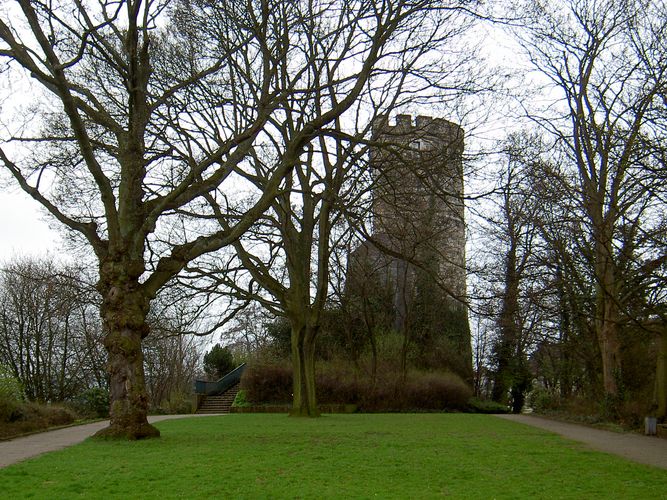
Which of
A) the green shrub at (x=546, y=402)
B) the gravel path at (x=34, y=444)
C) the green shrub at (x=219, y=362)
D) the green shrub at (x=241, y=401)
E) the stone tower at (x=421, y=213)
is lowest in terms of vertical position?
the green shrub at (x=546, y=402)

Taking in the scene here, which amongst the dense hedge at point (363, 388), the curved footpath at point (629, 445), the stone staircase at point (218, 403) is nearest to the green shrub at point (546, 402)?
the dense hedge at point (363, 388)

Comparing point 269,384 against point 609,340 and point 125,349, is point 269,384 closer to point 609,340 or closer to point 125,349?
point 609,340

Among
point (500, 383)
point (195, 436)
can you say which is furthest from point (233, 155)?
point (500, 383)

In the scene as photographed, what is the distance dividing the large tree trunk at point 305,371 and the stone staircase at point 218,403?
37.3 ft

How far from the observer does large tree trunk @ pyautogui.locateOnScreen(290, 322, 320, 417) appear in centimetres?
2259

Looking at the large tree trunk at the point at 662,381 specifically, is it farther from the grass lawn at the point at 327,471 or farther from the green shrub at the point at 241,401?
the green shrub at the point at 241,401

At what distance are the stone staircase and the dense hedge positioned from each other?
73.0 inches

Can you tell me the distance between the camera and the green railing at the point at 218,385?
36906 mm

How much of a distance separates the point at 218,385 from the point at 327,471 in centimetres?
3038

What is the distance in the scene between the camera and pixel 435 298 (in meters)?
39.1

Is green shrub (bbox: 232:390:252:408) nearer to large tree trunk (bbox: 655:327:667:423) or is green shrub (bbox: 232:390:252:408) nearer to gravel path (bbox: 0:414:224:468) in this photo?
gravel path (bbox: 0:414:224:468)

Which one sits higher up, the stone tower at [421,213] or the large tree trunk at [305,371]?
the stone tower at [421,213]

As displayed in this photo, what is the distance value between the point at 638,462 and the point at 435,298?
2839 centimetres

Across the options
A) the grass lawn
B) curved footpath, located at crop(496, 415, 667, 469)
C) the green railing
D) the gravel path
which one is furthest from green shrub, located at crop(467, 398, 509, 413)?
the gravel path
